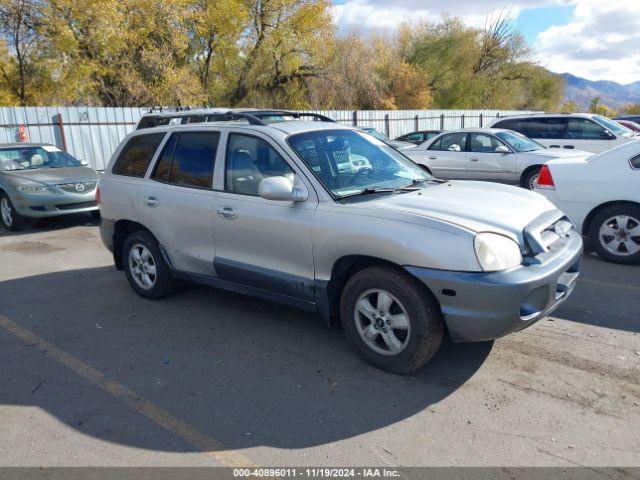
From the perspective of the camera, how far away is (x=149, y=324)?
488 cm

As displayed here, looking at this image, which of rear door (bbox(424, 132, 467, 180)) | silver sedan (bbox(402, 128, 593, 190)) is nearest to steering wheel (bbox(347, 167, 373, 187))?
silver sedan (bbox(402, 128, 593, 190))

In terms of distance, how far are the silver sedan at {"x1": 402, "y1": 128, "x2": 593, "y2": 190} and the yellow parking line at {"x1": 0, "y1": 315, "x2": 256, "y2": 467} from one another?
7.96 m

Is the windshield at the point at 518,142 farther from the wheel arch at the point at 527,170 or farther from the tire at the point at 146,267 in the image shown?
the tire at the point at 146,267

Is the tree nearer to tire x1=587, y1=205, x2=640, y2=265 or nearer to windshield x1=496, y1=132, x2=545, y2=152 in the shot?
windshield x1=496, y1=132, x2=545, y2=152

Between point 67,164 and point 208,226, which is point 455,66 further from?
point 208,226

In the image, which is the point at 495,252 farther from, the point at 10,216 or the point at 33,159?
the point at 33,159

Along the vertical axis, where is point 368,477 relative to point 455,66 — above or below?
below

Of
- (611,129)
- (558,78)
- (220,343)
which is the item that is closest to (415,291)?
(220,343)

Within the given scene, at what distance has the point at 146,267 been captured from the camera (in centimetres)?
543

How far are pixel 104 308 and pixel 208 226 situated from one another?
64.9 inches

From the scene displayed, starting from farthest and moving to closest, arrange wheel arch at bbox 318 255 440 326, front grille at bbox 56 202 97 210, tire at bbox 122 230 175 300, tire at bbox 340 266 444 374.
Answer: front grille at bbox 56 202 97 210 < tire at bbox 122 230 175 300 < wheel arch at bbox 318 255 440 326 < tire at bbox 340 266 444 374

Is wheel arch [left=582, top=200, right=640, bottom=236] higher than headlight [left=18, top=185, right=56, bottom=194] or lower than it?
lower

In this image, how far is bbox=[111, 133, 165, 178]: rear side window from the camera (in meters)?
5.33

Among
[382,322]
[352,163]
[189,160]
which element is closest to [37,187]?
[189,160]
